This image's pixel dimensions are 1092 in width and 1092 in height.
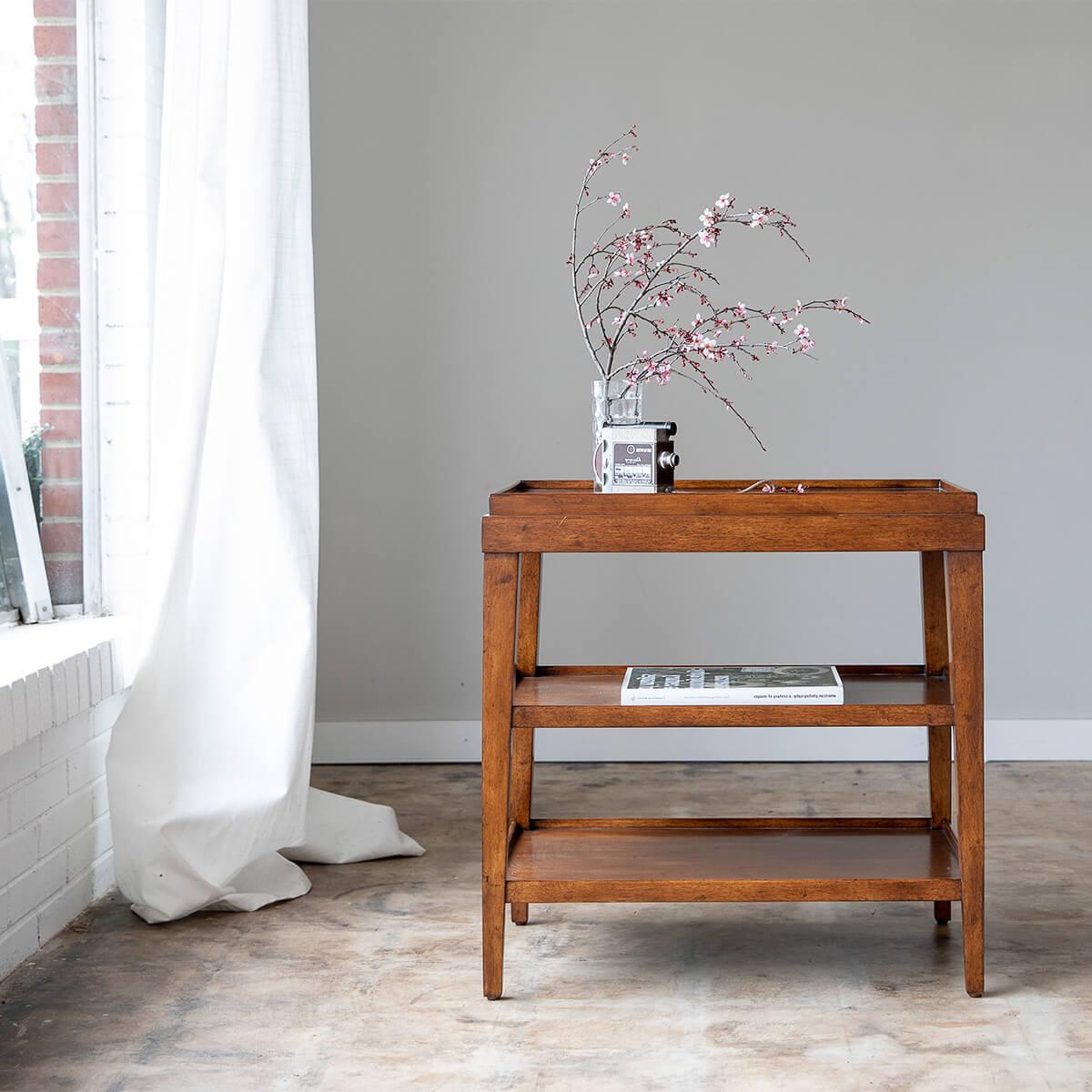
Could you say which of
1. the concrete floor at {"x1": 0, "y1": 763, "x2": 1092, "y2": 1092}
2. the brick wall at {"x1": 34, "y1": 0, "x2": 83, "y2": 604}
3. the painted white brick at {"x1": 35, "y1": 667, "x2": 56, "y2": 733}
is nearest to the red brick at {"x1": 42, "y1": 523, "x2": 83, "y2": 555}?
the brick wall at {"x1": 34, "y1": 0, "x2": 83, "y2": 604}

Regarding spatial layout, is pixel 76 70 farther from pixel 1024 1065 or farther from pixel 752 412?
pixel 1024 1065

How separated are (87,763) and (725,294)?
204 cm

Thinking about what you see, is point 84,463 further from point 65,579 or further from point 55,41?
point 55,41

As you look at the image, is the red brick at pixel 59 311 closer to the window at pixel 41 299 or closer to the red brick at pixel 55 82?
the window at pixel 41 299

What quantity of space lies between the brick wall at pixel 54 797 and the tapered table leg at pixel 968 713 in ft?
4.84

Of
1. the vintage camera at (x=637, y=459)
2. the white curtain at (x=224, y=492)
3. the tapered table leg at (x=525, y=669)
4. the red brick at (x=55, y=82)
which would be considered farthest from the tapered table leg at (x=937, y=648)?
the red brick at (x=55, y=82)

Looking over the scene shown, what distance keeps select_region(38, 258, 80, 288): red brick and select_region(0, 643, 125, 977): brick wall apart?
0.73 m

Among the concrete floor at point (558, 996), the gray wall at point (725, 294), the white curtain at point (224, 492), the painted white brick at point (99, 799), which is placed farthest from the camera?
the gray wall at point (725, 294)

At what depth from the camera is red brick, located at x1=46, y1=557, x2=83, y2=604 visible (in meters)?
2.57

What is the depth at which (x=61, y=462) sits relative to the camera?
8.38 feet

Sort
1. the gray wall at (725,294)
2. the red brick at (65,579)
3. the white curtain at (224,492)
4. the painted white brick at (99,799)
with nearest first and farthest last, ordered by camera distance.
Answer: the white curtain at (224,492), the painted white brick at (99,799), the red brick at (65,579), the gray wall at (725,294)

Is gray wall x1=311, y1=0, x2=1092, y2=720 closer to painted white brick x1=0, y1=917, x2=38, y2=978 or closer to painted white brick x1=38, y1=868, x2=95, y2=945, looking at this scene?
painted white brick x1=38, y1=868, x2=95, y2=945

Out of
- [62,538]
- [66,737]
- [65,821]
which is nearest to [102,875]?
[65,821]

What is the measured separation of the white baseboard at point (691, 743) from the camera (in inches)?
138
